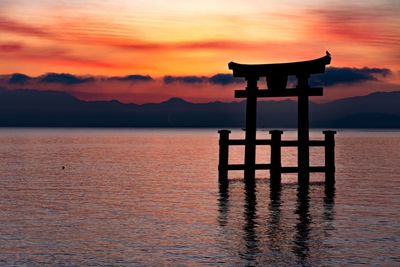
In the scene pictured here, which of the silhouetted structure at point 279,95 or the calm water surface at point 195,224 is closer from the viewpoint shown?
the calm water surface at point 195,224

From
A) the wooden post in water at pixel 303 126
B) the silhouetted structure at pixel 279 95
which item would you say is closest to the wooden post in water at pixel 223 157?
the silhouetted structure at pixel 279 95

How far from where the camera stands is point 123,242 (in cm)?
1712

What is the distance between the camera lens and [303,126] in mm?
30344

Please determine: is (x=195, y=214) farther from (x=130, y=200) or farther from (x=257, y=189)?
(x=257, y=189)

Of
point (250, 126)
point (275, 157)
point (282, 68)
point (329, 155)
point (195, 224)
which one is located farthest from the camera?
point (329, 155)

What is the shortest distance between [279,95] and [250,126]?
8.21ft

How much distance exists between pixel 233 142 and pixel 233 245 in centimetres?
1630

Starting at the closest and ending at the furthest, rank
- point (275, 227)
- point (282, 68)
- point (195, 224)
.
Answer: point (275, 227)
point (195, 224)
point (282, 68)

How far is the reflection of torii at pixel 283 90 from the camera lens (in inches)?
1174

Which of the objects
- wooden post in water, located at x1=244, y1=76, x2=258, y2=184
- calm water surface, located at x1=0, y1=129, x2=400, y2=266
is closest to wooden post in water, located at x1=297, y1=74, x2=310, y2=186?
calm water surface, located at x1=0, y1=129, x2=400, y2=266

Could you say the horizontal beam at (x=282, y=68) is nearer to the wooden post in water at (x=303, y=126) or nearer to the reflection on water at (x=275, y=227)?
the wooden post in water at (x=303, y=126)

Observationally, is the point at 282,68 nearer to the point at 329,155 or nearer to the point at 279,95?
the point at 279,95

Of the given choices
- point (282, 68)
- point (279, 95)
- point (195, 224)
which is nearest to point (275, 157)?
point (279, 95)

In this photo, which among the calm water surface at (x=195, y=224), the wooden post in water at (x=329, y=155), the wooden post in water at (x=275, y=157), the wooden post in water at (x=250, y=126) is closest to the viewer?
the calm water surface at (x=195, y=224)
